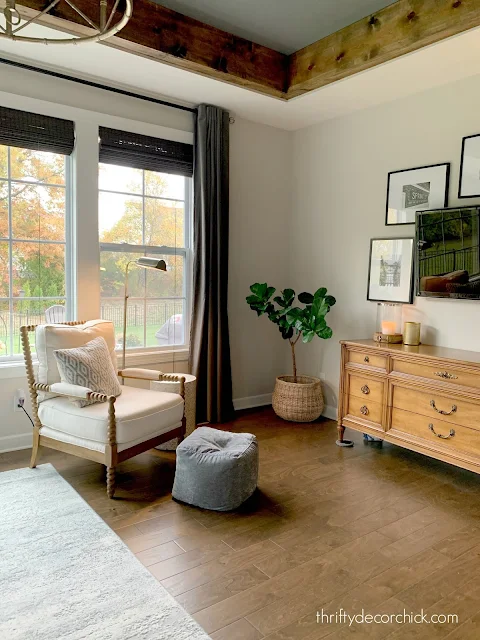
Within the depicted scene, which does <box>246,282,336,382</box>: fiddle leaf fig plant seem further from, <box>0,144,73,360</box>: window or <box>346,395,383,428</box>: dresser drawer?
<box>0,144,73,360</box>: window

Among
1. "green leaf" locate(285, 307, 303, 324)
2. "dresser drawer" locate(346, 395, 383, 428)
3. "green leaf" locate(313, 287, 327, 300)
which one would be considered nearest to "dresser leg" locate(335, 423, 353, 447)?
"dresser drawer" locate(346, 395, 383, 428)

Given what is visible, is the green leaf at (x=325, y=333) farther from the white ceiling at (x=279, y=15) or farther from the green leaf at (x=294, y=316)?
the white ceiling at (x=279, y=15)

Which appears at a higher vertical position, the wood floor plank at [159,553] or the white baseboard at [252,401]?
the white baseboard at [252,401]

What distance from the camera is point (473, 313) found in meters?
3.41

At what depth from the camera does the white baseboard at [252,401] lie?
4.68 metres

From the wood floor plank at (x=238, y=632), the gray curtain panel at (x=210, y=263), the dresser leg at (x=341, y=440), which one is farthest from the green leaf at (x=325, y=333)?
the wood floor plank at (x=238, y=632)

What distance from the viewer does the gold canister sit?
3537mm

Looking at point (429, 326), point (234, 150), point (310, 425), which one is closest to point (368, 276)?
point (429, 326)

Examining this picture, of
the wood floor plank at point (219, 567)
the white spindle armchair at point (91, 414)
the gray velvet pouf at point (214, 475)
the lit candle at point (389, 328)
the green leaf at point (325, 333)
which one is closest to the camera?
the wood floor plank at point (219, 567)

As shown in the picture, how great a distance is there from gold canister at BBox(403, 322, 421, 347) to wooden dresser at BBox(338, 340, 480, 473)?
57 millimetres

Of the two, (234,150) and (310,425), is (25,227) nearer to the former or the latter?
(234,150)

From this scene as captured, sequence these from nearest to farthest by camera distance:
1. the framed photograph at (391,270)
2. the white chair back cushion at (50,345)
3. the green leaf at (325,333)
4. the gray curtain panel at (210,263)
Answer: the white chair back cushion at (50,345) < the framed photograph at (391,270) < the green leaf at (325,333) < the gray curtain panel at (210,263)

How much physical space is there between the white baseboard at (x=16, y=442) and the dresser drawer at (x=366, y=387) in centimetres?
236

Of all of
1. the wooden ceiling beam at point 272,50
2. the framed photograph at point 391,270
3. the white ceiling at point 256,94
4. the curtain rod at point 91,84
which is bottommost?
the framed photograph at point 391,270
